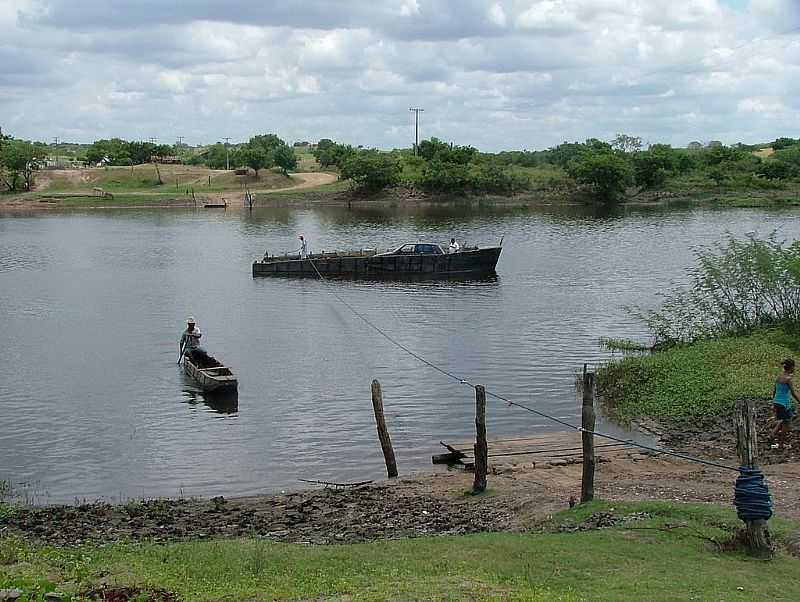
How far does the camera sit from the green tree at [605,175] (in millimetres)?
125000

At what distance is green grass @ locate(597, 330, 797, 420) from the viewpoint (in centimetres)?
2553

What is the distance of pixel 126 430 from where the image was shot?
2734 cm

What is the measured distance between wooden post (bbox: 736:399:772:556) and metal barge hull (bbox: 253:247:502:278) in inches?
1874

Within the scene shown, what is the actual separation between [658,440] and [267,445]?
10.1 meters

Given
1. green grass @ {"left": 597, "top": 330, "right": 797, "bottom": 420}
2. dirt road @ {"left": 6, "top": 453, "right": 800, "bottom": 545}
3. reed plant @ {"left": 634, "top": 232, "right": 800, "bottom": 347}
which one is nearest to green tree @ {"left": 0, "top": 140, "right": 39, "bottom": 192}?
reed plant @ {"left": 634, "top": 232, "right": 800, "bottom": 347}

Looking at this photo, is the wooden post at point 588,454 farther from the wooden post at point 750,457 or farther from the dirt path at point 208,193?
the dirt path at point 208,193

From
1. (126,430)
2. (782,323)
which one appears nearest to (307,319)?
(126,430)

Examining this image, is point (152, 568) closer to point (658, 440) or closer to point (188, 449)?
point (188, 449)

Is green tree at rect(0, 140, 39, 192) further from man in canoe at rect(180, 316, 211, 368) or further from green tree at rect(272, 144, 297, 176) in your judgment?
man in canoe at rect(180, 316, 211, 368)

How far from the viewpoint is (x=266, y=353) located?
37.8 m

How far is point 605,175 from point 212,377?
102m

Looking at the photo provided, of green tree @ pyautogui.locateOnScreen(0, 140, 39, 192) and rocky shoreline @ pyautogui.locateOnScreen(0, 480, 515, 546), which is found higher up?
green tree @ pyautogui.locateOnScreen(0, 140, 39, 192)

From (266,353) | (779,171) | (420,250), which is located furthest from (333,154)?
(266,353)

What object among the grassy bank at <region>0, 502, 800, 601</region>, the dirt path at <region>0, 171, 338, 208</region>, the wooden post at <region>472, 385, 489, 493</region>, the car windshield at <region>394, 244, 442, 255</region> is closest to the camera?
the grassy bank at <region>0, 502, 800, 601</region>
